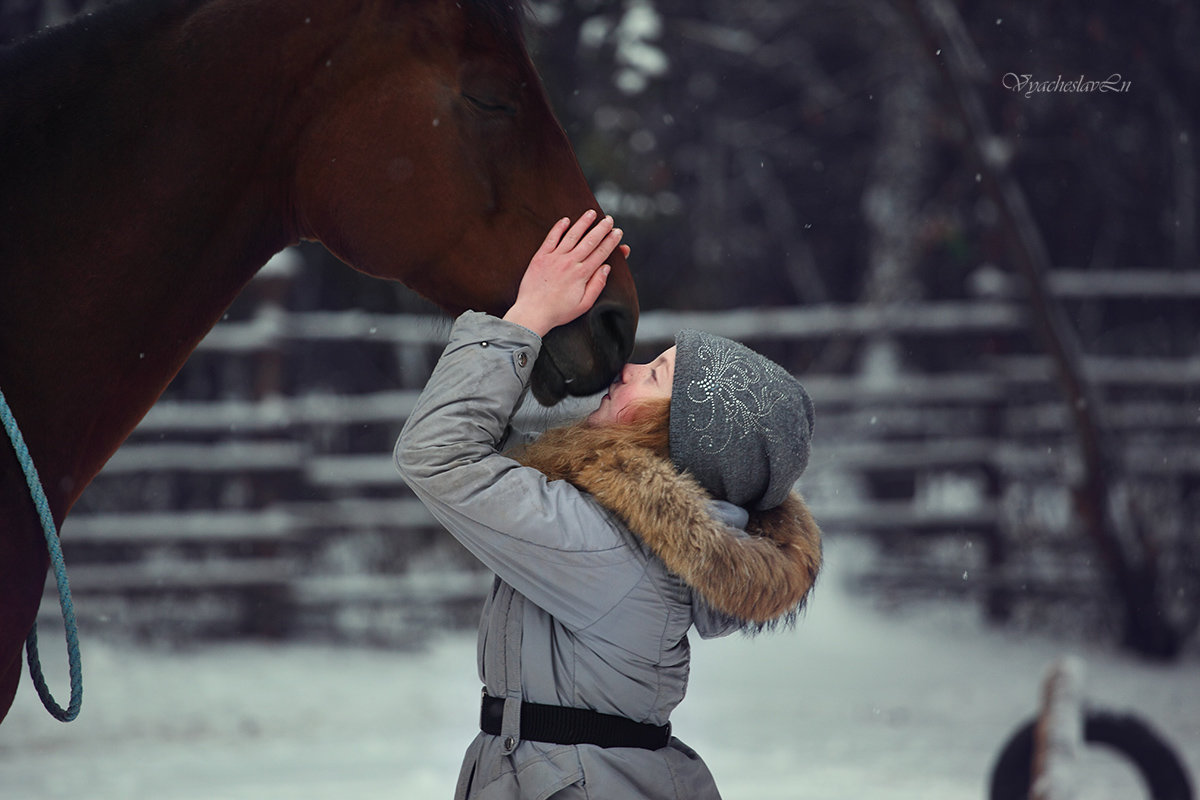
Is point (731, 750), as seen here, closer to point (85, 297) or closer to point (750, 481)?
point (750, 481)

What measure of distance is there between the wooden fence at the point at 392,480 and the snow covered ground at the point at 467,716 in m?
0.30

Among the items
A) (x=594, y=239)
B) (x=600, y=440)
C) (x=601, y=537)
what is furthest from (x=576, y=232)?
(x=601, y=537)

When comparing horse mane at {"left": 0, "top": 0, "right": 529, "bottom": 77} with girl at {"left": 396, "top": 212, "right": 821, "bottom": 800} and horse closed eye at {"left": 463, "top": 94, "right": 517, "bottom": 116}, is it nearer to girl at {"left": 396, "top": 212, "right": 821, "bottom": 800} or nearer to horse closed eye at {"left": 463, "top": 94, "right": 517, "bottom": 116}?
horse closed eye at {"left": 463, "top": 94, "right": 517, "bottom": 116}

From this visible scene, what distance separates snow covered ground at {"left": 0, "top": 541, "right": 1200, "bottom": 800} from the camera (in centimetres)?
358

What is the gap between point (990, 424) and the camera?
593cm

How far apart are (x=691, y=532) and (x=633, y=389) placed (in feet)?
0.87

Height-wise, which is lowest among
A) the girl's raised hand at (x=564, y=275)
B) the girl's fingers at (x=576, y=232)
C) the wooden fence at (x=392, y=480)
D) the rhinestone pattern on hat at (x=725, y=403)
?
the wooden fence at (x=392, y=480)

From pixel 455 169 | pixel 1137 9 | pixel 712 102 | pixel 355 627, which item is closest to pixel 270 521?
pixel 355 627

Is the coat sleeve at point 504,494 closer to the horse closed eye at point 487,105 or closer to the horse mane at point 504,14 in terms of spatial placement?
the horse closed eye at point 487,105

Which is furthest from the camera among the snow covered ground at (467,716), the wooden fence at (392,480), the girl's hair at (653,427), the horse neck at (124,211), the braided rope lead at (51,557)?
the wooden fence at (392,480)

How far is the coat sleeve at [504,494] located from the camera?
130 centimetres

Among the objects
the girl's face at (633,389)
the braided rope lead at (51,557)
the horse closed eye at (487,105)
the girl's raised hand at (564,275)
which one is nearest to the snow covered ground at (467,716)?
the braided rope lead at (51,557)

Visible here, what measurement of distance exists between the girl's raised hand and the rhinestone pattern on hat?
0.18 m

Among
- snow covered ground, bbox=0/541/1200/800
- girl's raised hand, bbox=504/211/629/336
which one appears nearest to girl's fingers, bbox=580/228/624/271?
girl's raised hand, bbox=504/211/629/336
